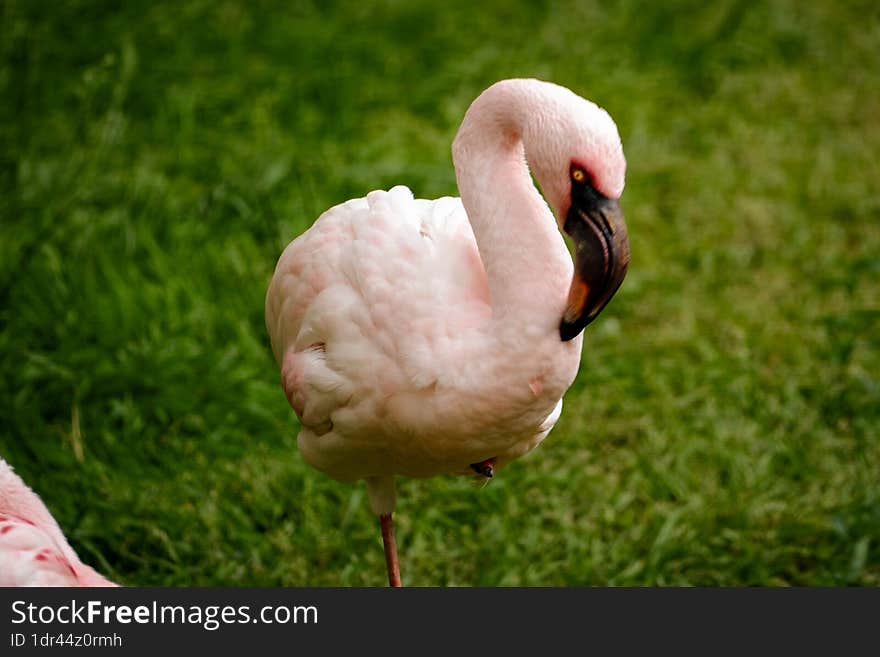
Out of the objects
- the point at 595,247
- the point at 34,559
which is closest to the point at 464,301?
the point at 595,247

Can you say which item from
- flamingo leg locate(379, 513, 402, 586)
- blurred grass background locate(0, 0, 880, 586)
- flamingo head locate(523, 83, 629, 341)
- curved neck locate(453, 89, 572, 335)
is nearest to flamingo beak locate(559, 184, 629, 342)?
flamingo head locate(523, 83, 629, 341)

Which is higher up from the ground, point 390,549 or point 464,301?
point 464,301

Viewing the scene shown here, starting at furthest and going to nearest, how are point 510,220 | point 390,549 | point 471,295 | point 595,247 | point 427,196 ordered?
point 427,196, point 390,549, point 471,295, point 510,220, point 595,247

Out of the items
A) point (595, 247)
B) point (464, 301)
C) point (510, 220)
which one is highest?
point (510, 220)

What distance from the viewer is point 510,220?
265 centimetres

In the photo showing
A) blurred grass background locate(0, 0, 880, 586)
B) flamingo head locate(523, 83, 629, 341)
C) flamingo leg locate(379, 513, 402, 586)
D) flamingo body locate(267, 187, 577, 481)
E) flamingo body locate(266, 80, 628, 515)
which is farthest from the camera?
blurred grass background locate(0, 0, 880, 586)

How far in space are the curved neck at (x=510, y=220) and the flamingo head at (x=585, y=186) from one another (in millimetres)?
89

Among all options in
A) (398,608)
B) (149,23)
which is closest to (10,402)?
(398,608)

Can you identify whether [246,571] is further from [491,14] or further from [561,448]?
[491,14]

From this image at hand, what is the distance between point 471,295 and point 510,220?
0.23m

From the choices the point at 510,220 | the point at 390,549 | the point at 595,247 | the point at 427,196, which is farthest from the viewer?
the point at 427,196

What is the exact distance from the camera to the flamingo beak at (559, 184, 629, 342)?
2391 millimetres

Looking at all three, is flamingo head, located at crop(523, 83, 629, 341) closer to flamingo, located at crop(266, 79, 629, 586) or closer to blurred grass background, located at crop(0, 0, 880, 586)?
flamingo, located at crop(266, 79, 629, 586)

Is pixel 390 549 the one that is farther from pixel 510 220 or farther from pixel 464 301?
pixel 510 220
